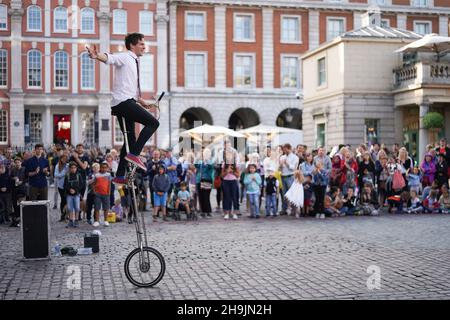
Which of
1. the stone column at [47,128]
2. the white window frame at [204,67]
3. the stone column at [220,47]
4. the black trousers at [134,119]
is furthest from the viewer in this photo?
the stone column at [220,47]

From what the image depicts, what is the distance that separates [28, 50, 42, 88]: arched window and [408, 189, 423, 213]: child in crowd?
33.1 m

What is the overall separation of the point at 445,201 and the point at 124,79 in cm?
1334

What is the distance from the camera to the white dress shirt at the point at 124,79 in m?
6.80

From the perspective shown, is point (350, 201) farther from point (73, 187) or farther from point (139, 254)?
point (139, 254)

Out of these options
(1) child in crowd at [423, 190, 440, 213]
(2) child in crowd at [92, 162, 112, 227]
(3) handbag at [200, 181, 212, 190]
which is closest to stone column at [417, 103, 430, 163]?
(1) child in crowd at [423, 190, 440, 213]

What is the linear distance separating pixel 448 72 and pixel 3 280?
23276mm

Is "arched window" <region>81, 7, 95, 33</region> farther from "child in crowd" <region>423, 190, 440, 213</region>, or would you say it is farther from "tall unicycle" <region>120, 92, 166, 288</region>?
"tall unicycle" <region>120, 92, 166, 288</region>

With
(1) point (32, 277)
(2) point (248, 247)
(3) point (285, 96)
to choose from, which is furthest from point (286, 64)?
(1) point (32, 277)

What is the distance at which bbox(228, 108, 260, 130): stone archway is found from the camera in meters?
48.0

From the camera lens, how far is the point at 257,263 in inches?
345

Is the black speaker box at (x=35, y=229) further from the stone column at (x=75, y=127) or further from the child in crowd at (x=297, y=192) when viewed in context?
the stone column at (x=75, y=127)

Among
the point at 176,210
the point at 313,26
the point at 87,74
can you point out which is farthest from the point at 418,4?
the point at 176,210

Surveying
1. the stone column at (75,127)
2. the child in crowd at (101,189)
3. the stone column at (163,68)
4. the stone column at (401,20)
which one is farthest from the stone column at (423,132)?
the stone column at (75,127)

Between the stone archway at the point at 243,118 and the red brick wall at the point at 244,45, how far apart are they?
2.63m
